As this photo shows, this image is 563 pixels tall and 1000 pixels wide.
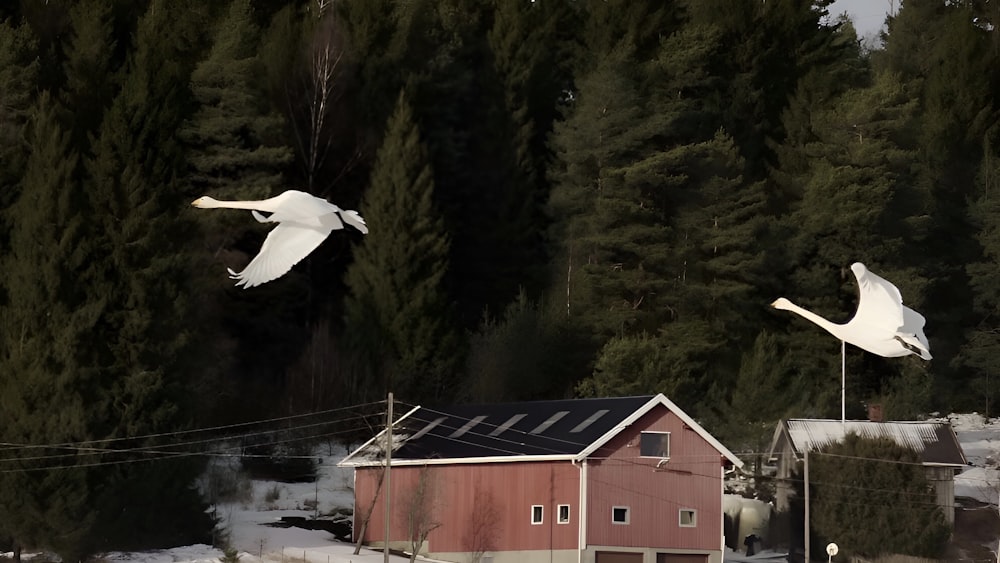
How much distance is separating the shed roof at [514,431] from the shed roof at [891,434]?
14.2 feet

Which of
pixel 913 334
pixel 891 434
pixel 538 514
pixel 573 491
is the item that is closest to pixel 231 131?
pixel 538 514

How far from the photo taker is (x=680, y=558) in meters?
42.9

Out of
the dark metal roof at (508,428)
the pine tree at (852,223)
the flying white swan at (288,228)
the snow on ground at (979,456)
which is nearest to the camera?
the flying white swan at (288,228)

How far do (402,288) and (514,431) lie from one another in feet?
47.3

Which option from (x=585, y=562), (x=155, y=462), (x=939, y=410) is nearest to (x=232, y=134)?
(x=155, y=462)

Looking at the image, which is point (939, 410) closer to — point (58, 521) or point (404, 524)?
point (404, 524)

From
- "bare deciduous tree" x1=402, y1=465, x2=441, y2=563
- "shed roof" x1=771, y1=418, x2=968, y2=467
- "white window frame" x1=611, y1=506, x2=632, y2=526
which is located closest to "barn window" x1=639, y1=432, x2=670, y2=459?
"white window frame" x1=611, y1=506, x2=632, y2=526

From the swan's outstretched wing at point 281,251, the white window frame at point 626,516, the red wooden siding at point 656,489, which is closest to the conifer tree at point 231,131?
the red wooden siding at point 656,489

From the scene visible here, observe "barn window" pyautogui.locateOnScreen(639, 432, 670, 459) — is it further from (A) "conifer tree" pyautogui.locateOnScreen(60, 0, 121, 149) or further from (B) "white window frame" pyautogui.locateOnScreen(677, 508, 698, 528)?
(A) "conifer tree" pyautogui.locateOnScreen(60, 0, 121, 149)

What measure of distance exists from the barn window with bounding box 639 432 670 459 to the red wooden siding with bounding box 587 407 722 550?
0.13 m

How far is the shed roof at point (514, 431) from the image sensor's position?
42594mm

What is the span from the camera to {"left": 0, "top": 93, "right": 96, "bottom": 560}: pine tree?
3991 cm

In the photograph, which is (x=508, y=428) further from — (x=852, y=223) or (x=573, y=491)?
(x=852, y=223)

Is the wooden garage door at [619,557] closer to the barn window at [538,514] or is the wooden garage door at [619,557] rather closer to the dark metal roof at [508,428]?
the barn window at [538,514]
